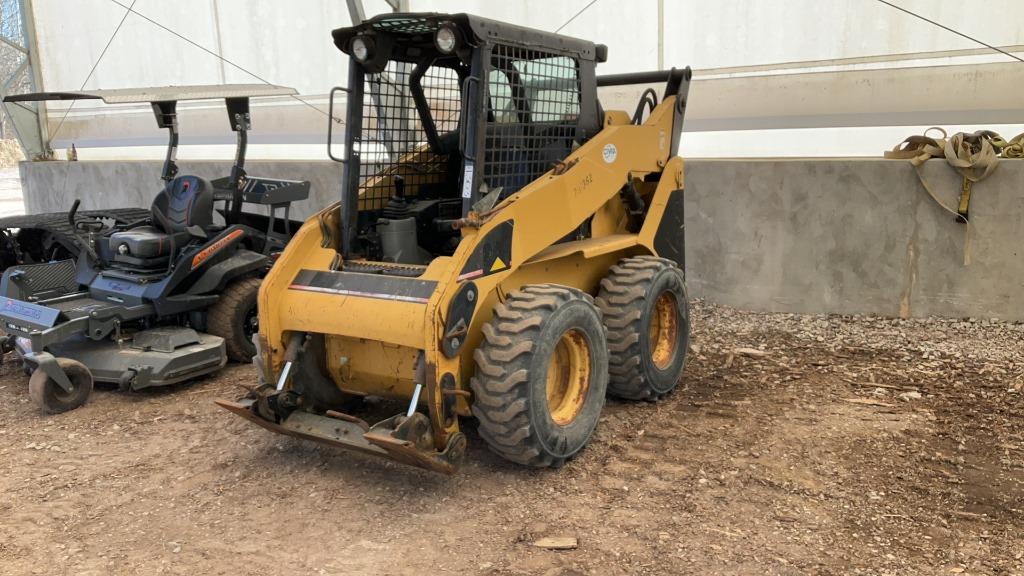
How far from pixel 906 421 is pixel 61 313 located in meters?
5.50

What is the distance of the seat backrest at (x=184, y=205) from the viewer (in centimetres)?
661

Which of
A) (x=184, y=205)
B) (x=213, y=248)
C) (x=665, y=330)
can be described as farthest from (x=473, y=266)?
(x=184, y=205)

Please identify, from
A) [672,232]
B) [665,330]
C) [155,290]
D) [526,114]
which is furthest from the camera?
[155,290]

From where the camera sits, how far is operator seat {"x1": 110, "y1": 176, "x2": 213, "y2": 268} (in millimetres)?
6344

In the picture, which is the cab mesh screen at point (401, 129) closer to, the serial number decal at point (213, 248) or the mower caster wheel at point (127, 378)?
the serial number decal at point (213, 248)

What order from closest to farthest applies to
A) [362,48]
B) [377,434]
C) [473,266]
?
1. [377,434]
2. [473,266]
3. [362,48]

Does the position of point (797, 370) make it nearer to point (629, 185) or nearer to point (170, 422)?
point (629, 185)

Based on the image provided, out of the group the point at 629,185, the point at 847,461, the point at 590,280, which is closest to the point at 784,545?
the point at 847,461

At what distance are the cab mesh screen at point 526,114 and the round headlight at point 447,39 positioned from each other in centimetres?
26

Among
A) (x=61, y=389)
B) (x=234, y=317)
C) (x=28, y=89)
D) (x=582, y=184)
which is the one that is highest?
(x=28, y=89)

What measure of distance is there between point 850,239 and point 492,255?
3.93 m

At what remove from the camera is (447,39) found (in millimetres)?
4223

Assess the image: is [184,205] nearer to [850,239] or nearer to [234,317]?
[234,317]

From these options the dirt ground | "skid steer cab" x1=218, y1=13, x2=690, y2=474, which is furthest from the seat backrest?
"skid steer cab" x1=218, y1=13, x2=690, y2=474
